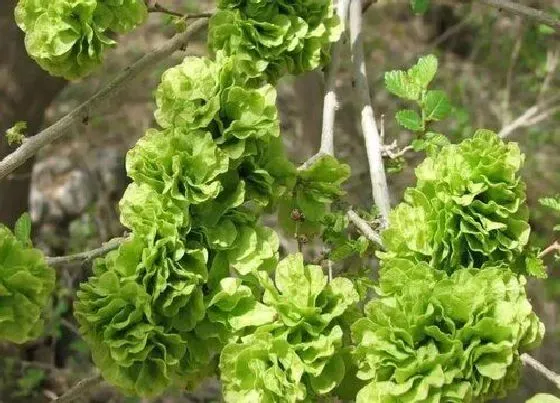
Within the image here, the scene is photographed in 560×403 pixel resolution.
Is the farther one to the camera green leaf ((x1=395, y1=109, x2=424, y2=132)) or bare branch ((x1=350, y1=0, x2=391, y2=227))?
green leaf ((x1=395, y1=109, x2=424, y2=132))

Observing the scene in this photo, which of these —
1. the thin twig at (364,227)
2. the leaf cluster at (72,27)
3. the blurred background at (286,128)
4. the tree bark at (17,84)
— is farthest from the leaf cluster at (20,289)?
the tree bark at (17,84)

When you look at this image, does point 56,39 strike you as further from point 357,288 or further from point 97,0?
point 357,288

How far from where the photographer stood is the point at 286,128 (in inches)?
211

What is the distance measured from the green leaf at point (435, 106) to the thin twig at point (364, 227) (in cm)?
29

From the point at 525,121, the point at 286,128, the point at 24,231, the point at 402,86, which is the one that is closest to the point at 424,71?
the point at 402,86

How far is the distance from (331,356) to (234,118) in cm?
45

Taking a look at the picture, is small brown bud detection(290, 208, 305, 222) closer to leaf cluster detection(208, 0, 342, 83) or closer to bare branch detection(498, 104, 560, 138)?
leaf cluster detection(208, 0, 342, 83)

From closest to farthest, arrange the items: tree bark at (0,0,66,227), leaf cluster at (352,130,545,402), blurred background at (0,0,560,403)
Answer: leaf cluster at (352,130,545,402)
tree bark at (0,0,66,227)
blurred background at (0,0,560,403)

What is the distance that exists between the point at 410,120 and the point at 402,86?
75 millimetres

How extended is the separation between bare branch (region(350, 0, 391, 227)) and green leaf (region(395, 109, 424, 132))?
0.21ft

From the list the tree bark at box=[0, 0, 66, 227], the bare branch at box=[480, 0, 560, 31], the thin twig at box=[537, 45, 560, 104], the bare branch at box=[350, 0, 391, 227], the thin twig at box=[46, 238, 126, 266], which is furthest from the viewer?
the thin twig at box=[537, 45, 560, 104]

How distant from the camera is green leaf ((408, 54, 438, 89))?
1846 millimetres

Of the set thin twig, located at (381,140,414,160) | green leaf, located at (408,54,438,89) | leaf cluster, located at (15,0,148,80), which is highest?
leaf cluster, located at (15,0,148,80)

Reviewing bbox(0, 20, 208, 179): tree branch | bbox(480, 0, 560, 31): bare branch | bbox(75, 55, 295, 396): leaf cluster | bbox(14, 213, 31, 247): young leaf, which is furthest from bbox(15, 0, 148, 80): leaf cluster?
bbox(480, 0, 560, 31): bare branch
